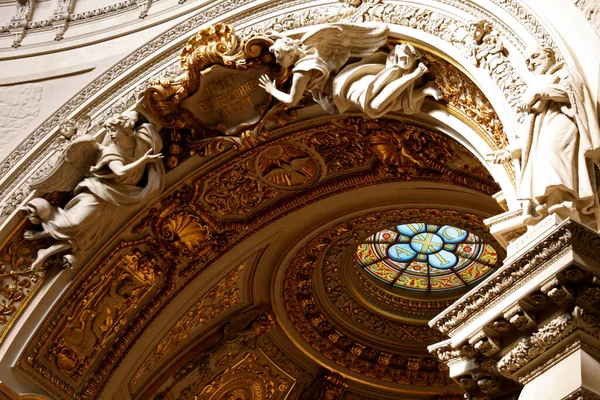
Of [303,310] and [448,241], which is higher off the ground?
[448,241]

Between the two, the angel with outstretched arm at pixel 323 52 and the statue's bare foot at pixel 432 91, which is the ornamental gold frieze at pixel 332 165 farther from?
the angel with outstretched arm at pixel 323 52

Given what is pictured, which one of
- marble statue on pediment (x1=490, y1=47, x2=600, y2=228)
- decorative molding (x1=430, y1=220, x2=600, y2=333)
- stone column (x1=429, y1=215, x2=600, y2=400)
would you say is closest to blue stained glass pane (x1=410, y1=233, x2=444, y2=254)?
marble statue on pediment (x1=490, y1=47, x2=600, y2=228)

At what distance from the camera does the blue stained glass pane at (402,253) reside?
12.9 m

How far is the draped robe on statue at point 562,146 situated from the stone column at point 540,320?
0.88ft

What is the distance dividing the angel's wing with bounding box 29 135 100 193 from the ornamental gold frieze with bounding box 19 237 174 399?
853mm

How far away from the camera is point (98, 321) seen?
30.7 ft

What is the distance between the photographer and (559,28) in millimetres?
6148

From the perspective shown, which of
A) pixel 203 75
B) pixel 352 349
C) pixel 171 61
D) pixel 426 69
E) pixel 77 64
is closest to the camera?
pixel 426 69

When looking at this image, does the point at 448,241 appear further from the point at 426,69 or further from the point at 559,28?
Result: the point at 559,28

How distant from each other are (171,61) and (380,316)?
4.96 m

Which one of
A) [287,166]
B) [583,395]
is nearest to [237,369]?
[287,166]

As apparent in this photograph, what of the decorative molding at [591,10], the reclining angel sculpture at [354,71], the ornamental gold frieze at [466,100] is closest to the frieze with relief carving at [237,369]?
the reclining angel sculpture at [354,71]

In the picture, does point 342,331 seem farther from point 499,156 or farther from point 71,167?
point 499,156

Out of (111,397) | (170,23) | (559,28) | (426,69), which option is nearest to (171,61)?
(170,23)
